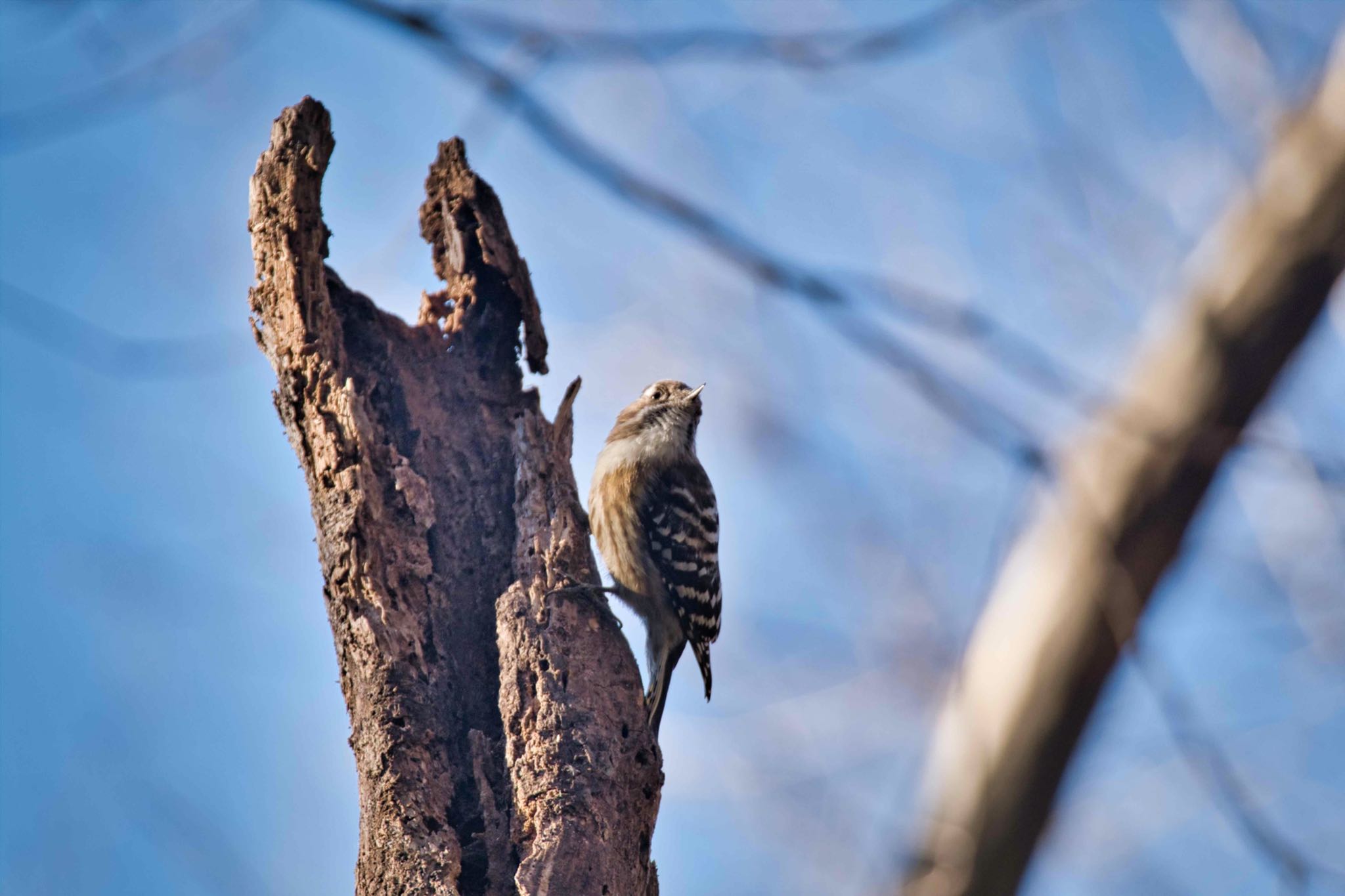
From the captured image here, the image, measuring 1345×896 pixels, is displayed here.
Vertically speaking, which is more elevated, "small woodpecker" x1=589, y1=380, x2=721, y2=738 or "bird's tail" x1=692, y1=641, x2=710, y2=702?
"small woodpecker" x1=589, y1=380, x2=721, y2=738

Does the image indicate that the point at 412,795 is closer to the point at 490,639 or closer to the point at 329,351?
the point at 490,639

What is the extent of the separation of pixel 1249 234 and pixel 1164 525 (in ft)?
1.89

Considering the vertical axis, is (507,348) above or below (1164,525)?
above

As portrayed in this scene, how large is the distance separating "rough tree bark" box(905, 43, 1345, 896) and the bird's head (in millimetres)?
3815

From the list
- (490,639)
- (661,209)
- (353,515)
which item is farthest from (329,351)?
(661,209)

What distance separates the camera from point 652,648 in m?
5.36

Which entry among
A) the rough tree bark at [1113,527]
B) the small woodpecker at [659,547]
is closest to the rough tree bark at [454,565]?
the small woodpecker at [659,547]

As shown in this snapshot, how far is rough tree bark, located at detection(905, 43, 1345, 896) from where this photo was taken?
1796mm

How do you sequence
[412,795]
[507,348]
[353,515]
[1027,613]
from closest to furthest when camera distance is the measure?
[1027,613]
[412,795]
[353,515]
[507,348]

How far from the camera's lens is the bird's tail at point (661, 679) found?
5.12 meters

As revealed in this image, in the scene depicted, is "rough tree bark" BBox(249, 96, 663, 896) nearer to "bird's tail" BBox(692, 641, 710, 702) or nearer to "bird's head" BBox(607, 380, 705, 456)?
"bird's tail" BBox(692, 641, 710, 702)

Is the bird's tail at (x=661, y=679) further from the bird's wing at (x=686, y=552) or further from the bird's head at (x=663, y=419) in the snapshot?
the bird's head at (x=663, y=419)

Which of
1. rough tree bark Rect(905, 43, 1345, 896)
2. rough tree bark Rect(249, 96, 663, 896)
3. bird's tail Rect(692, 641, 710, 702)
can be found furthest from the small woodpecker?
rough tree bark Rect(905, 43, 1345, 896)

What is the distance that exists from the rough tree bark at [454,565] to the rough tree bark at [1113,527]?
4.85 feet
